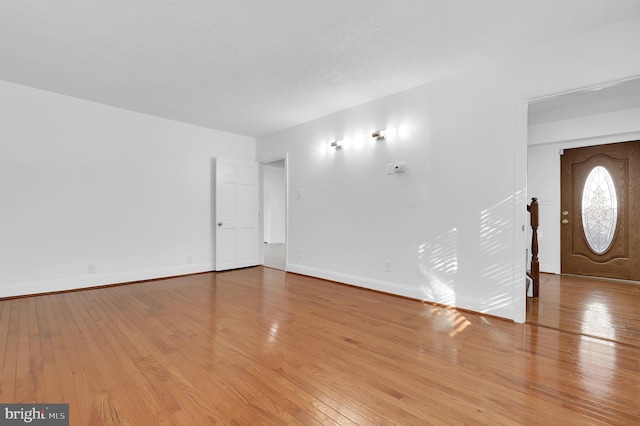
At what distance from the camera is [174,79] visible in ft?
11.8

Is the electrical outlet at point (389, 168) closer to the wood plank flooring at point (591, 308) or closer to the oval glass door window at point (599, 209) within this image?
the wood plank flooring at point (591, 308)

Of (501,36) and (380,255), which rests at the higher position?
(501,36)

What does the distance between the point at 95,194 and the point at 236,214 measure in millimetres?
2225

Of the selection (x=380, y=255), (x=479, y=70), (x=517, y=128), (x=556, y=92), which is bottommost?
(x=380, y=255)

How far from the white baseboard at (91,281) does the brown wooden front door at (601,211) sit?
671 centimetres

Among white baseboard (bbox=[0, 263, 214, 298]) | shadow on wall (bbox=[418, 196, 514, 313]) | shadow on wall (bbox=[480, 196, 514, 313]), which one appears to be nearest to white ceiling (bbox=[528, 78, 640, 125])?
shadow on wall (bbox=[480, 196, 514, 313])

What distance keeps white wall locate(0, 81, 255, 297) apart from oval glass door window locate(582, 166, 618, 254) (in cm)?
676

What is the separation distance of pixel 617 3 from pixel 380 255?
322 cm

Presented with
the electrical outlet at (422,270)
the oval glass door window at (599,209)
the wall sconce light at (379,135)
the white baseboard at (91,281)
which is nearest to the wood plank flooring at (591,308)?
the oval glass door window at (599,209)

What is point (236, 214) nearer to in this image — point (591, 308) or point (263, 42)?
point (263, 42)

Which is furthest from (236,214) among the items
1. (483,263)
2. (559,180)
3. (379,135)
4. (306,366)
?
(559,180)

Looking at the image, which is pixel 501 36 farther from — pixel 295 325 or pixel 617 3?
pixel 295 325

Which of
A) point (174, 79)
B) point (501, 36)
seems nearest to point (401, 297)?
point (501, 36)

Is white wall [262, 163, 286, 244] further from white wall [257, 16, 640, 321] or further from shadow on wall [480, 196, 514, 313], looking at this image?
shadow on wall [480, 196, 514, 313]
